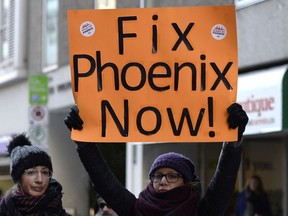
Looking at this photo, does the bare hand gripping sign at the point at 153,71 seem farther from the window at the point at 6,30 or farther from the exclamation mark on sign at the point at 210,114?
the window at the point at 6,30

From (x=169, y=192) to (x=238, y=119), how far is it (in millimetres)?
534

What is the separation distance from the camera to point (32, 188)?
16.0ft

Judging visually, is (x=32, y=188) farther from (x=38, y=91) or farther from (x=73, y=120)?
(x=38, y=91)

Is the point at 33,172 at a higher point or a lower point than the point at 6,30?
lower

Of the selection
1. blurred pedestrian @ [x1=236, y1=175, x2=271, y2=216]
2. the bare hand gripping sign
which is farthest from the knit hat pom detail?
blurred pedestrian @ [x1=236, y1=175, x2=271, y2=216]

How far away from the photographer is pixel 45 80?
46.3ft

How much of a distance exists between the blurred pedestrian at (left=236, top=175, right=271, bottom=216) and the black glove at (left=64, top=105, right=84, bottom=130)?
8790 millimetres

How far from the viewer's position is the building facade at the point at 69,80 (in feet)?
40.4

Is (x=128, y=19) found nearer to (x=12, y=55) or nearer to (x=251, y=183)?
(x=251, y=183)

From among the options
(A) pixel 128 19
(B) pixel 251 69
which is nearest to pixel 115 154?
(B) pixel 251 69

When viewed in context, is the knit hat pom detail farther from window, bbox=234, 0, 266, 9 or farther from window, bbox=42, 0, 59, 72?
window, bbox=42, 0, 59, 72

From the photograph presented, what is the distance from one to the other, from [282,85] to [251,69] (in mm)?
1731

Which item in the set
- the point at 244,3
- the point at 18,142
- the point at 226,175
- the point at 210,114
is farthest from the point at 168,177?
the point at 244,3

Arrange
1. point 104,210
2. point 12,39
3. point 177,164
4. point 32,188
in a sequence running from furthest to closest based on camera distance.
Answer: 1. point 12,39
2. point 104,210
3. point 32,188
4. point 177,164
